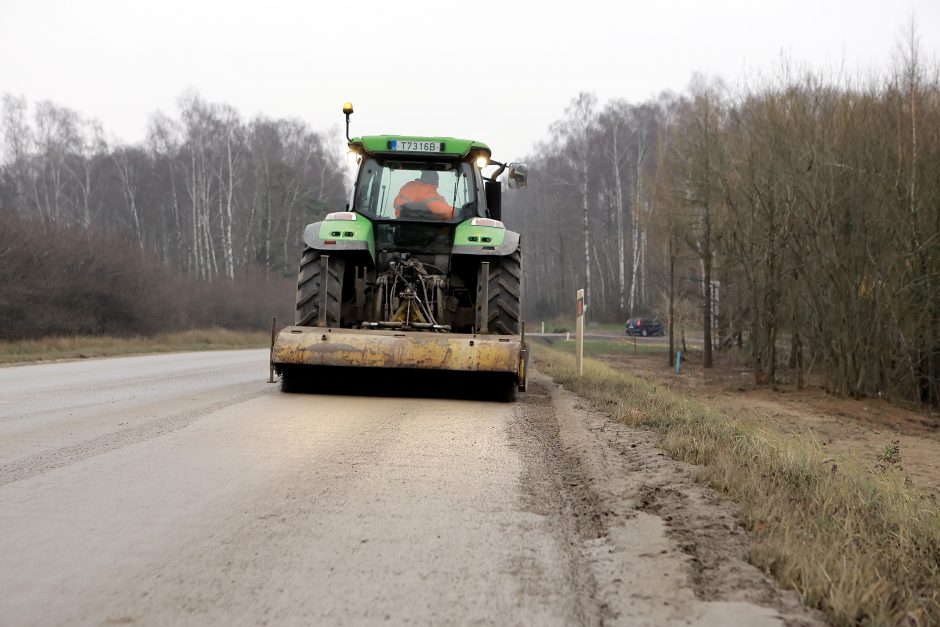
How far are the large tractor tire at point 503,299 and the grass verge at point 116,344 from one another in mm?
13036

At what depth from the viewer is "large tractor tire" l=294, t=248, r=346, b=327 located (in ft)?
32.5

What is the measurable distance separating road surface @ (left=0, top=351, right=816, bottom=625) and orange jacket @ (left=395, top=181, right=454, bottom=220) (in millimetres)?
3931

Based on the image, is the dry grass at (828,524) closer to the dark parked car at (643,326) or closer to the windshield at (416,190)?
the windshield at (416,190)

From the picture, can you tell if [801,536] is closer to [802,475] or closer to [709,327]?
[802,475]

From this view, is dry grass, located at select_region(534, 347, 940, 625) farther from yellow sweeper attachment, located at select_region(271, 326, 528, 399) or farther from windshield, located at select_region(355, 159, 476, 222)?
windshield, located at select_region(355, 159, 476, 222)

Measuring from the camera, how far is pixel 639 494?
15.3 feet

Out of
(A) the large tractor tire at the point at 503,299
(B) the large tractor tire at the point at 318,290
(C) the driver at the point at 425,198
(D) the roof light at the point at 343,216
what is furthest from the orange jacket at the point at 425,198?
(B) the large tractor tire at the point at 318,290

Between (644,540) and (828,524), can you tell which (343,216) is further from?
(828,524)

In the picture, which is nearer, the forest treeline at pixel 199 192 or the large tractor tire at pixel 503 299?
the large tractor tire at pixel 503 299

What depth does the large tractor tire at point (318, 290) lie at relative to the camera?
9.91 meters

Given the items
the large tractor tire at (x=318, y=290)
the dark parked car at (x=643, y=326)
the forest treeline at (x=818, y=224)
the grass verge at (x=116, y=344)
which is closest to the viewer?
the large tractor tire at (x=318, y=290)

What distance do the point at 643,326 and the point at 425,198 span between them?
123 feet

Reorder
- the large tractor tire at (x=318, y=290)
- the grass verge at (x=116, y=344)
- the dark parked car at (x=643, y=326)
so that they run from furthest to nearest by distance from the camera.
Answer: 1. the dark parked car at (x=643, y=326)
2. the grass verge at (x=116, y=344)
3. the large tractor tire at (x=318, y=290)

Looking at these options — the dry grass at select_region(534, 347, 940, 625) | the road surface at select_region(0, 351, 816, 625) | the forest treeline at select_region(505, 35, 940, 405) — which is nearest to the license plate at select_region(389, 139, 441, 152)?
the road surface at select_region(0, 351, 816, 625)
